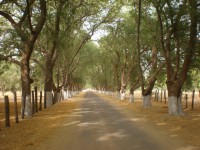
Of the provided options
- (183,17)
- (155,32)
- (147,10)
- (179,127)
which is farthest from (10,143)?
(147,10)

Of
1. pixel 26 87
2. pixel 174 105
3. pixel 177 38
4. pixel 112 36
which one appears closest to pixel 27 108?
pixel 26 87

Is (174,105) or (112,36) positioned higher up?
(112,36)

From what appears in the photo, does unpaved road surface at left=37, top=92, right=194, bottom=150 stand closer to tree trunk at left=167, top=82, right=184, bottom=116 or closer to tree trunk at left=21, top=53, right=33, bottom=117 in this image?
tree trunk at left=167, top=82, right=184, bottom=116

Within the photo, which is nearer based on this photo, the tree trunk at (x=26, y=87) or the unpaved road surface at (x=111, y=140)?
the unpaved road surface at (x=111, y=140)

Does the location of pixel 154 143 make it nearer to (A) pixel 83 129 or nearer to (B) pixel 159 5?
(A) pixel 83 129

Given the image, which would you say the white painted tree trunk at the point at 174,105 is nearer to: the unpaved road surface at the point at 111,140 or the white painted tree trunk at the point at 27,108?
the unpaved road surface at the point at 111,140

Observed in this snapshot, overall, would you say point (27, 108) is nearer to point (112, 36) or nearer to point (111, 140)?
point (111, 140)

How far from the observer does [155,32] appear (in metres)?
26.6

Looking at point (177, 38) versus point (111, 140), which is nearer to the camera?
point (111, 140)

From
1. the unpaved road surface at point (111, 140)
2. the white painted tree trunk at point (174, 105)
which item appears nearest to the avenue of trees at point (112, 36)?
the white painted tree trunk at point (174, 105)

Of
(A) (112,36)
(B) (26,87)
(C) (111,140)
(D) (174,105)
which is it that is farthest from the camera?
(A) (112,36)

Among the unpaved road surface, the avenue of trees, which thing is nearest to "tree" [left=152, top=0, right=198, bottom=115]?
the avenue of trees

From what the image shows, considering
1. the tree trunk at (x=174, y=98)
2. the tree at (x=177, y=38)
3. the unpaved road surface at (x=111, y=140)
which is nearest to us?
the unpaved road surface at (x=111, y=140)

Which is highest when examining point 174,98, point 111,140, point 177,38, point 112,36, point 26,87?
point 112,36
